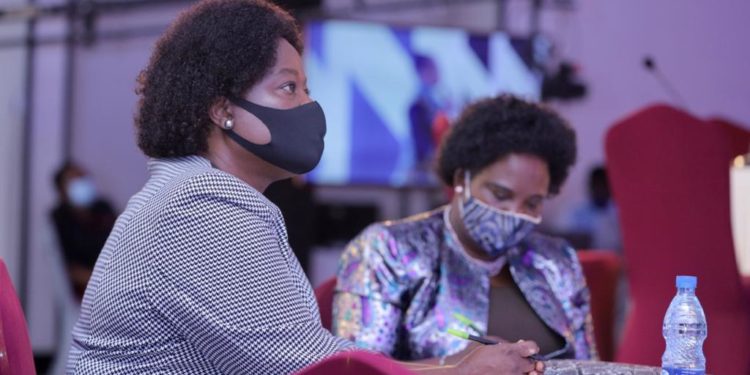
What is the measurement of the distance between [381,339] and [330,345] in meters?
0.80

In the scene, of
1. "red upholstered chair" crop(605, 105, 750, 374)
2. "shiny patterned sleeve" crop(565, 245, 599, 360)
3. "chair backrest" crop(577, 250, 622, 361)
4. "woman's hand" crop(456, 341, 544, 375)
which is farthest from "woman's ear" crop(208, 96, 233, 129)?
"chair backrest" crop(577, 250, 622, 361)

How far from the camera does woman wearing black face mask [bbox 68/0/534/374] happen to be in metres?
1.47

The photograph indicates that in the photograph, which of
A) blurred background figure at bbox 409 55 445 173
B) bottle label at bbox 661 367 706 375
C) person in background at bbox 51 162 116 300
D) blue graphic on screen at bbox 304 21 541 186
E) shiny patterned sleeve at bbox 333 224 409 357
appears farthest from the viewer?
blurred background figure at bbox 409 55 445 173

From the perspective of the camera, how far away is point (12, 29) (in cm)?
725

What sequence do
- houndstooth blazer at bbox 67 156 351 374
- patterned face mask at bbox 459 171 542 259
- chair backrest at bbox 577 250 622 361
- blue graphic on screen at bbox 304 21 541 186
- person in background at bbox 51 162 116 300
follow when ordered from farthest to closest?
1. person in background at bbox 51 162 116 300
2. blue graphic on screen at bbox 304 21 541 186
3. chair backrest at bbox 577 250 622 361
4. patterned face mask at bbox 459 171 542 259
5. houndstooth blazer at bbox 67 156 351 374

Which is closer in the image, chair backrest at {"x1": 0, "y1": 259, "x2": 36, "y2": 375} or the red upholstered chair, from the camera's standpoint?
chair backrest at {"x1": 0, "y1": 259, "x2": 36, "y2": 375}

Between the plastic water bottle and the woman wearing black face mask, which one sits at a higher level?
the woman wearing black face mask

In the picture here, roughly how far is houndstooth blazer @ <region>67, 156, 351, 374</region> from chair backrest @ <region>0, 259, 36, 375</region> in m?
0.09

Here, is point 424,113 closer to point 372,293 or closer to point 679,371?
point 372,293

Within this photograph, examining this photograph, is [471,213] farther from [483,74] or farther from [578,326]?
[483,74]

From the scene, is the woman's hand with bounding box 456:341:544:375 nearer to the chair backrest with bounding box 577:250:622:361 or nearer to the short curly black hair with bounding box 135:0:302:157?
the short curly black hair with bounding box 135:0:302:157

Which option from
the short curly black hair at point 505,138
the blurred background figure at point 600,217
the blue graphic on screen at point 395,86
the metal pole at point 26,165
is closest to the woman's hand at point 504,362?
the short curly black hair at point 505,138

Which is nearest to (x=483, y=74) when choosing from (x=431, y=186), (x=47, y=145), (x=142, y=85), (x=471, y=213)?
(x=431, y=186)

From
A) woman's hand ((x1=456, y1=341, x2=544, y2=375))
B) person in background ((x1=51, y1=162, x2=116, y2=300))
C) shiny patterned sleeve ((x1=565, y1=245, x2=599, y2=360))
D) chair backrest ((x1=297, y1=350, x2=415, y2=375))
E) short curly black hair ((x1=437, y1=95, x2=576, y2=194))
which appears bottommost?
person in background ((x1=51, y1=162, x2=116, y2=300))
